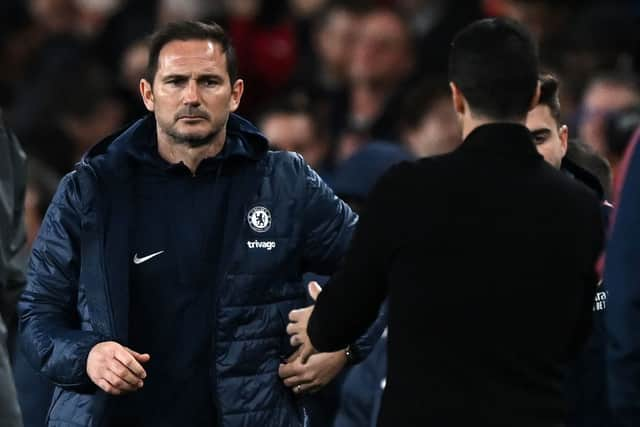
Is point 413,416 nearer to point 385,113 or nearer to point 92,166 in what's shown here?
point 92,166

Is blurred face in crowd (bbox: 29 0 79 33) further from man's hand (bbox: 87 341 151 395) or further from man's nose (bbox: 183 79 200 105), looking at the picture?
man's hand (bbox: 87 341 151 395)

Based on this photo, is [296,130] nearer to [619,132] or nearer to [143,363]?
[619,132]

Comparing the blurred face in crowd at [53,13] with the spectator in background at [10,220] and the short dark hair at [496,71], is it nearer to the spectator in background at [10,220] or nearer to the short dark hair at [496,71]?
the spectator in background at [10,220]

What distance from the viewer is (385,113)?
9.80 meters

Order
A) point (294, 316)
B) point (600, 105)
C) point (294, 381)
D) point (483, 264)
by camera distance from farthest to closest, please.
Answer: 1. point (600, 105)
2. point (294, 381)
3. point (294, 316)
4. point (483, 264)

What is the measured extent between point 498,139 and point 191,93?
4.05 ft

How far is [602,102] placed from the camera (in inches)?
340

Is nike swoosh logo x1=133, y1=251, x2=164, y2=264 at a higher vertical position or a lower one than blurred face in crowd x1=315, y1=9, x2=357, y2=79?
lower

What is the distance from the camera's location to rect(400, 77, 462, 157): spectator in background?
8.86m

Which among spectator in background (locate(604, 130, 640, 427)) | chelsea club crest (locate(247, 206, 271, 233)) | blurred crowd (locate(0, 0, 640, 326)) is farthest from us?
blurred crowd (locate(0, 0, 640, 326))

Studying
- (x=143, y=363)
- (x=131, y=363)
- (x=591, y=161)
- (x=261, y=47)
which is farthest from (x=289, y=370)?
(x=261, y=47)

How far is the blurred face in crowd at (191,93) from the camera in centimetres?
534

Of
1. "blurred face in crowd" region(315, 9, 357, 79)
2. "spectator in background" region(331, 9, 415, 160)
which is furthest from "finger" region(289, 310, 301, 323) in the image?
"blurred face in crowd" region(315, 9, 357, 79)

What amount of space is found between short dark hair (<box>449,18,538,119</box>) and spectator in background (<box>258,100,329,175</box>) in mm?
4795
